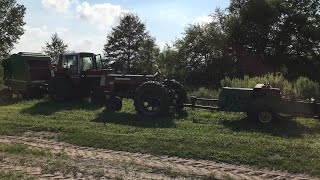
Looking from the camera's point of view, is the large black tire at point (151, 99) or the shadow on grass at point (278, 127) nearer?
the shadow on grass at point (278, 127)

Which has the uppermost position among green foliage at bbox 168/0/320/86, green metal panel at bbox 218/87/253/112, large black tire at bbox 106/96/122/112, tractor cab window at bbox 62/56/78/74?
green foliage at bbox 168/0/320/86

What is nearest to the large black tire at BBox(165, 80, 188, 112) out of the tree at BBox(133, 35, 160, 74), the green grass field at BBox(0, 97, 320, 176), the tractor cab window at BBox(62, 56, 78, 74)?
the green grass field at BBox(0, 97, 320, 176)

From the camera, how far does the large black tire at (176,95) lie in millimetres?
15519

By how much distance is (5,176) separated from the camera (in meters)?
7.58

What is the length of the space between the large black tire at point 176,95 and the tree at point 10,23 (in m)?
39.4

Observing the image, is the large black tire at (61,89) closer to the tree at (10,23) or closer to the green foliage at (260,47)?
the green foliage at (260,47)

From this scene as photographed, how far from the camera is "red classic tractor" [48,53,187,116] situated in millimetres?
15258

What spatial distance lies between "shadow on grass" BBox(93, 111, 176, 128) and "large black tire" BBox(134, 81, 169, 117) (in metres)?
0.34

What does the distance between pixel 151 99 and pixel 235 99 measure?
9.67ft

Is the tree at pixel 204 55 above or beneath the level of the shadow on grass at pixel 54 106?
above

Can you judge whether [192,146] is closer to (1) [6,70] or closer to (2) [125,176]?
(2) [125,176]

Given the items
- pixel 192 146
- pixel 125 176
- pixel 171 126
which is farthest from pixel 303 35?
pixel 125 176

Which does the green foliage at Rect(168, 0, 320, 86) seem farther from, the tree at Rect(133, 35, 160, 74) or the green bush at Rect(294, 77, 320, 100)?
the tree at Rect(133, 35, 160, 74)

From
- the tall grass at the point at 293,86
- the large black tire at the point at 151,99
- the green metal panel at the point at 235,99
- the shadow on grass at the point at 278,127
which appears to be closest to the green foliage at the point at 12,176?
the shadow on grass at the point at 278,127
